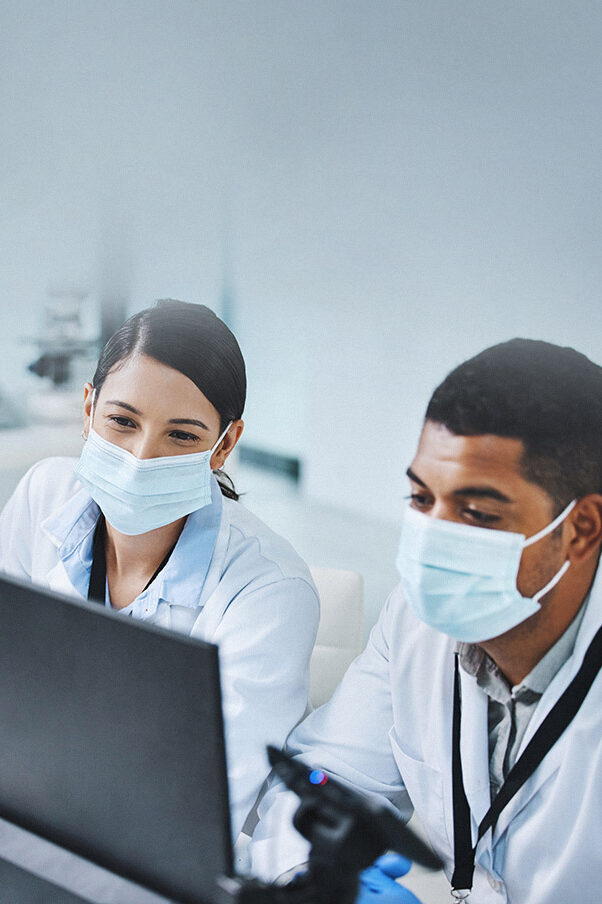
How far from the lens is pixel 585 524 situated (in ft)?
3.64

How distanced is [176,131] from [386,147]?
0.71 meters

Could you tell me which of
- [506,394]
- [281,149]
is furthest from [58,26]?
[506,394]

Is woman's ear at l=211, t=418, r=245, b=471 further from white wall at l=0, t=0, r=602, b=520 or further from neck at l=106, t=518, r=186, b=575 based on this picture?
white wall at l=0, t=0, r=602, b=520

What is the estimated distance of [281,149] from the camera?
6.55 ft

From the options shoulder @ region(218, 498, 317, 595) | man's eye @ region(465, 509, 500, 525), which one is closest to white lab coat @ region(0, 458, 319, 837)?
shoulder @ region(218, 498, 317, 595)

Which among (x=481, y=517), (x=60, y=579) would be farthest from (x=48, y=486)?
(x=481, y=517)

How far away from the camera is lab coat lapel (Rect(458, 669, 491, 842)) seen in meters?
1.18

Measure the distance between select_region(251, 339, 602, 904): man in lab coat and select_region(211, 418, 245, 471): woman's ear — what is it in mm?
535

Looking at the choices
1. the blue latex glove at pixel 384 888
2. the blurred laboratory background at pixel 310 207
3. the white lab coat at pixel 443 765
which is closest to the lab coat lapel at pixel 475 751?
the white lab coat at pixel 443 765

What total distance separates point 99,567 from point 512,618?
0.90 metres

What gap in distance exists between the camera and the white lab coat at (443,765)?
3.55 ft

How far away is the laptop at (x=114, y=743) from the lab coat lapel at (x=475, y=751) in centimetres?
61

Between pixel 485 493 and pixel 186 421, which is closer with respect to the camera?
pixel 485 493

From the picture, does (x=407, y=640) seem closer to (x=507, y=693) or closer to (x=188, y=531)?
(x=507, y=693)
